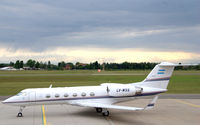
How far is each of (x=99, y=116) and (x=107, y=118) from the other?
86 centimetres

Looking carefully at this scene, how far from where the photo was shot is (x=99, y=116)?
1770cm

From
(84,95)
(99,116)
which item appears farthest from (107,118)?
(84,95)

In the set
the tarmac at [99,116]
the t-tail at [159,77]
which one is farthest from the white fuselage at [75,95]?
the tarmac at [99,116]

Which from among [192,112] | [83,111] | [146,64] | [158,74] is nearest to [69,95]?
[83,111]

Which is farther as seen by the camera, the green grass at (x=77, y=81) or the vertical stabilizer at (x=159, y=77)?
the green grass at (x=77, y=81)

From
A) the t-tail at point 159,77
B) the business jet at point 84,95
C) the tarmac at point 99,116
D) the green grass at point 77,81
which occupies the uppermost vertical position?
the t-tail at point 159,77

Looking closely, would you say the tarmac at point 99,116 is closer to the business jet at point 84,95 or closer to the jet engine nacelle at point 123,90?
the business jet at point 84,95

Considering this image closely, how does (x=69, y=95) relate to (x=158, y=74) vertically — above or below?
below

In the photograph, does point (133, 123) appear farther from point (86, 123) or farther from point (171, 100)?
point (171, 100)

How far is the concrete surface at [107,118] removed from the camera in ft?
52.1

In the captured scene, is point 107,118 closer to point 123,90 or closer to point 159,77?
point 123,90

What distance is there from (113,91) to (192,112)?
21.1ft

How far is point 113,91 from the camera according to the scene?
60.0ft

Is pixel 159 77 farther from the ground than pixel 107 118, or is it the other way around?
pixel 159 77
